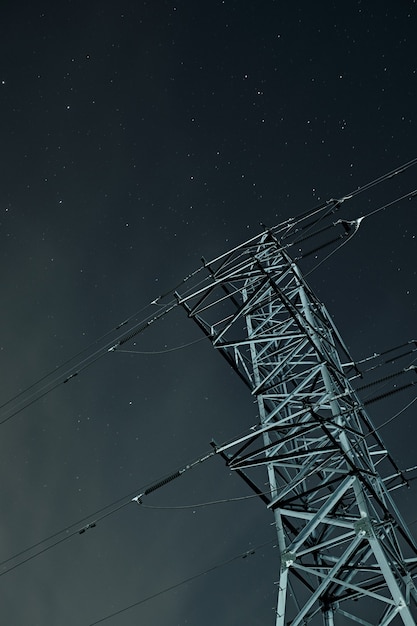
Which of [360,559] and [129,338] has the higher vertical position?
[129,338]

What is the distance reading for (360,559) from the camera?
8859mm

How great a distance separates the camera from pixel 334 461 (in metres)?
9.74

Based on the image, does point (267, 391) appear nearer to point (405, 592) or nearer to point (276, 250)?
point (276, 250)

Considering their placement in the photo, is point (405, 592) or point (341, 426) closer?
point (405, 592)

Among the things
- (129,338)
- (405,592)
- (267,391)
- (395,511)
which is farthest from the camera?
(129,338)

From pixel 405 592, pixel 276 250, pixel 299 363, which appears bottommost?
pixel 405 592

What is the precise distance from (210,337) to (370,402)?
4.14 m

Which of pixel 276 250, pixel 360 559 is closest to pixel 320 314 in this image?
pixel 276 250

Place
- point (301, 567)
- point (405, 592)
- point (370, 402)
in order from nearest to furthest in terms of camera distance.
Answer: point (405, 592) → point (301, 567) → point (370, 402)

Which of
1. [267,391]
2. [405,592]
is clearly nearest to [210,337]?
[267,391]

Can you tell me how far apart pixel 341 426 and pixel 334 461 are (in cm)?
143

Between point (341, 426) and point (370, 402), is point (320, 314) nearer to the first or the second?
point (370, 402)

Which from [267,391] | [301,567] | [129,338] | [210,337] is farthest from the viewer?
[129,338]

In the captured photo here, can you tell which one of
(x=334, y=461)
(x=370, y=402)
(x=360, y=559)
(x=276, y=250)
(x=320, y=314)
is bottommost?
(x=360, y=559)
